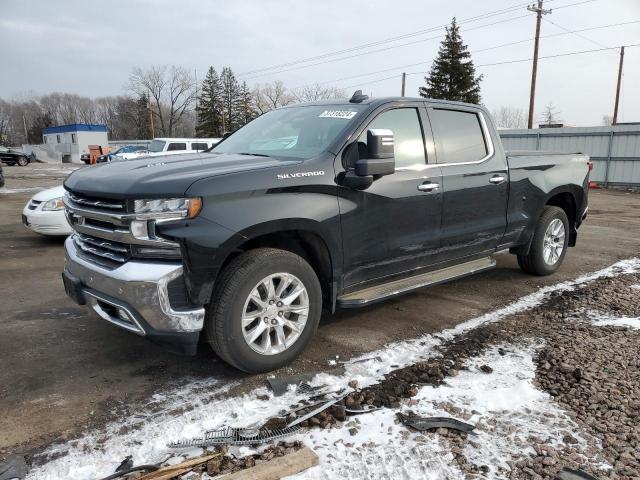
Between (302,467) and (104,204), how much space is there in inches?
78.0

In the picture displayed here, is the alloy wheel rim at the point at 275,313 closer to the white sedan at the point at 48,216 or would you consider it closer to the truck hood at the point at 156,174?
the truck hood at the point at 156,174

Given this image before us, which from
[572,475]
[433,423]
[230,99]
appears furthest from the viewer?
Answer: [230,99]

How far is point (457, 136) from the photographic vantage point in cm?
456

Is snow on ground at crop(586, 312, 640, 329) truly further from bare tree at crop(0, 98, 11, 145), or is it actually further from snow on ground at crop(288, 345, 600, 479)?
bare tree at crop(0, 98, 11, 145)

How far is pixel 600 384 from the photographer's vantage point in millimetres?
3197

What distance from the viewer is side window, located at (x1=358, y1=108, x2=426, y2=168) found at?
13.0 ft

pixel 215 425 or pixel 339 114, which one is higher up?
pixel 339 114

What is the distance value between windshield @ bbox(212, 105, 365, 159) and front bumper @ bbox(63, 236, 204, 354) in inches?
53.7

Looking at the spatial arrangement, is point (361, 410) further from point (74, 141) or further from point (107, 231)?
point (74, 141)

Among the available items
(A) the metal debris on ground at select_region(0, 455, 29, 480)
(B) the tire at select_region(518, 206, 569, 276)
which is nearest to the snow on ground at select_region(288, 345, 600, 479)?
(A) the metal debris on ground at select_region(0, 455, 29, 480)

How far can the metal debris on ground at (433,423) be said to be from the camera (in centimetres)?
270

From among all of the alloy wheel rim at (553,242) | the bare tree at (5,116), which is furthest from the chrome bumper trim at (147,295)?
the bare tree at (5,116)

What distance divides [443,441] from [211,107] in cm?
7244

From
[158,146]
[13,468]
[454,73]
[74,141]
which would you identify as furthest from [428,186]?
[74,141]
